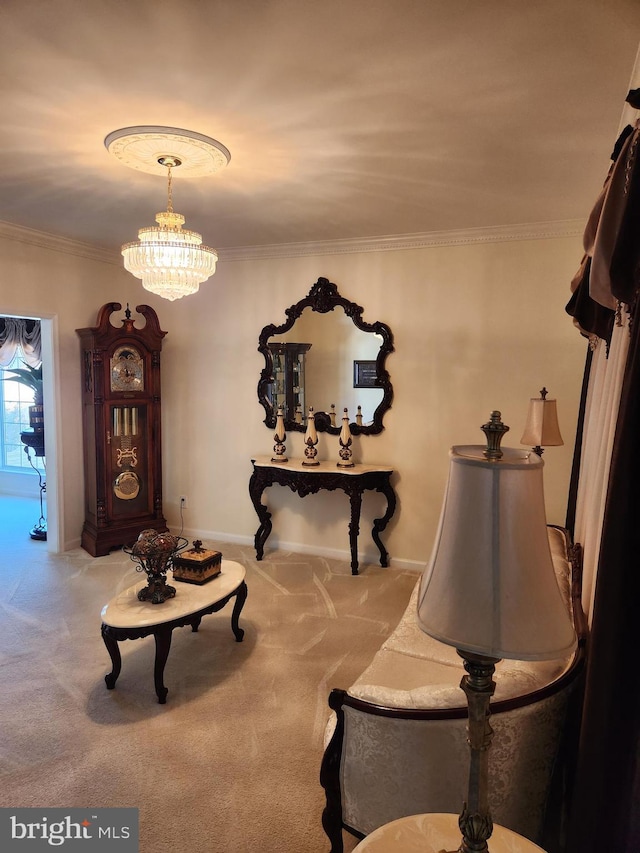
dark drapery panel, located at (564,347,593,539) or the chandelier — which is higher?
the chandelier

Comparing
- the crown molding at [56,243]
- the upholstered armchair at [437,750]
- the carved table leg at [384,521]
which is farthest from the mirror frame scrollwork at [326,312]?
the upholstered armchair at [437,750]

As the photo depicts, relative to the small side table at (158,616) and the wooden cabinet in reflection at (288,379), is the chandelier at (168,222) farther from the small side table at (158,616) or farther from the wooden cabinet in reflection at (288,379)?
the wooden cabinet in reflection at (288,379)

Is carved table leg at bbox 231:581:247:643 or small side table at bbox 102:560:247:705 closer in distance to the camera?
small side table at bbox 102:560:247:705

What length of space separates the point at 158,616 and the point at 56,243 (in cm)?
345

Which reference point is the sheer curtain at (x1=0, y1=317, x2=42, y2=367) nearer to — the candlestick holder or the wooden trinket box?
the candlestick holder

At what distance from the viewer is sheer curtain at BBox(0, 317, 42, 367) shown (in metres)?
6.63

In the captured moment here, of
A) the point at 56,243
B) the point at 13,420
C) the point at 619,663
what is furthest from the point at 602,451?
the point at 13,420

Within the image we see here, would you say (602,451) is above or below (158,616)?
above

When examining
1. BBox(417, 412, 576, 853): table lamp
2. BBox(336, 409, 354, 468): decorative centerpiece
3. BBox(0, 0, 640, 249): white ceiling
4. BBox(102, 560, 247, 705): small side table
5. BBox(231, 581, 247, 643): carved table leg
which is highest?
BBox(0, 0, 640, 249): white ceiling

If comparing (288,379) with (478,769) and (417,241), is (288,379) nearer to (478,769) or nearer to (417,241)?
(417,241)

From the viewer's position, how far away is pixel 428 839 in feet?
4.36

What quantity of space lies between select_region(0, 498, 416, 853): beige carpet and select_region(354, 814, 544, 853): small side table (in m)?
0.66

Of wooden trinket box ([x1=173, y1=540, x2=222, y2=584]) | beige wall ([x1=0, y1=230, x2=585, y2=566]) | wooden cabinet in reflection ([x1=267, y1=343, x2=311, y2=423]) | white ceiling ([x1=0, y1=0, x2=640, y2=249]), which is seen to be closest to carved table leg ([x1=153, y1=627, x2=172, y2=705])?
wooden trinket box ([x1=173, y1=540, x2=222, y2=584])

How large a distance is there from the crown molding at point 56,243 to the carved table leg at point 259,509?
248 centimetres
